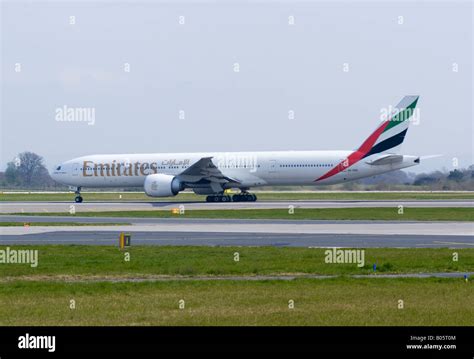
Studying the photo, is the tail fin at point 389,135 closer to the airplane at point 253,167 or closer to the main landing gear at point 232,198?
the airplane at point 253,167

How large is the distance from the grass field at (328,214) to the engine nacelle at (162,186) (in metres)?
10.3

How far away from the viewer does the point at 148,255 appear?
84.4 feet

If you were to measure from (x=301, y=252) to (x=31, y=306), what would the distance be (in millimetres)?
11646

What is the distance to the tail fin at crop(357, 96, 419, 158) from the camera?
65.5m

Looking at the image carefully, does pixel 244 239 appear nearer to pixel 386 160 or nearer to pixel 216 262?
pixel 216 262

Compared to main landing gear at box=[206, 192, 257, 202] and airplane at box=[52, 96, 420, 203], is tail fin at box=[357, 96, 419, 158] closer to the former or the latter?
airplane at box=[52, 96, 420, 203]

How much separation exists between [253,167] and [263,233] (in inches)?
1308

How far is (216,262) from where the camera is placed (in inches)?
927

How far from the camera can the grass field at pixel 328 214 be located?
45.1m

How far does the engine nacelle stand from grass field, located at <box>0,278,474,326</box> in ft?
147
